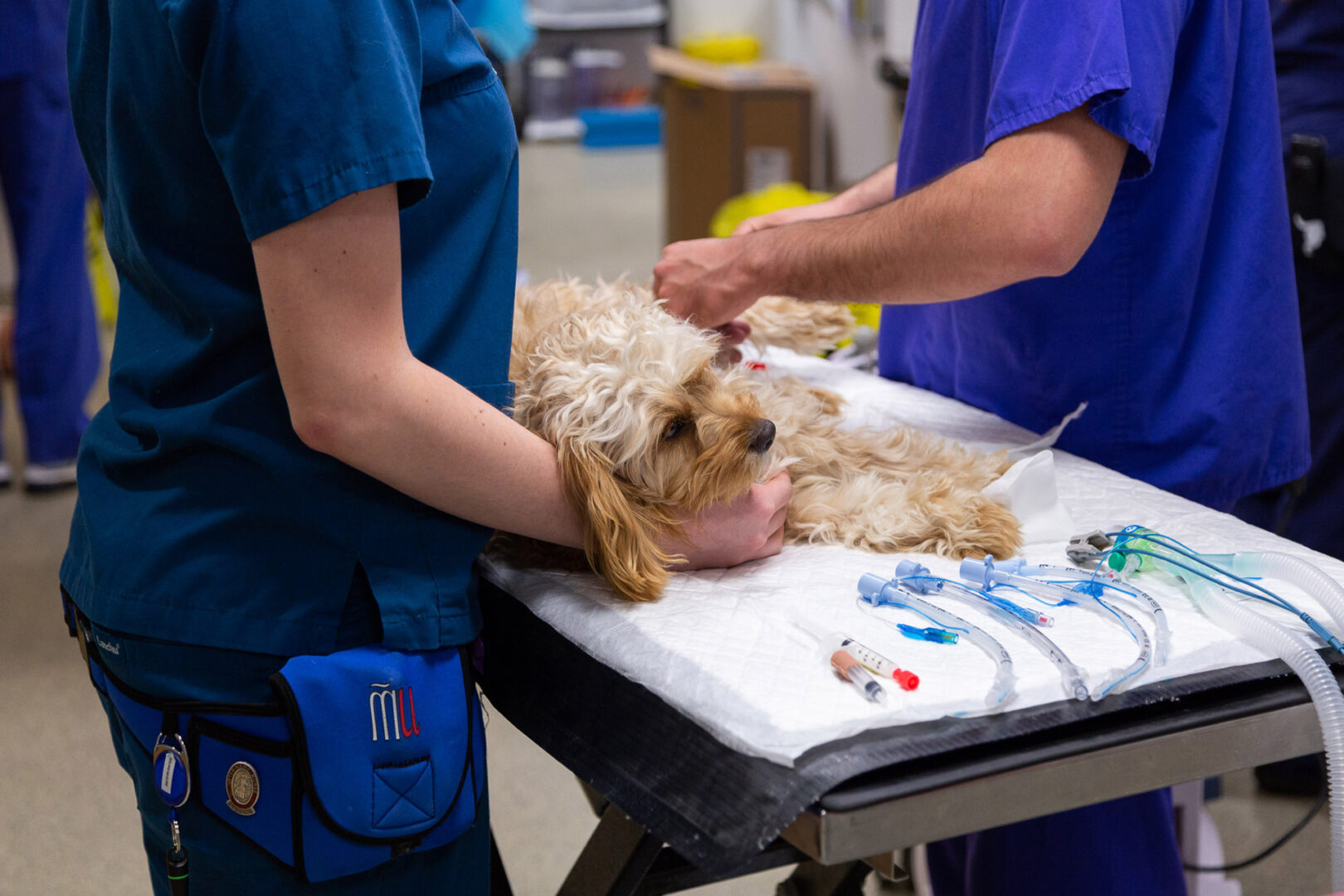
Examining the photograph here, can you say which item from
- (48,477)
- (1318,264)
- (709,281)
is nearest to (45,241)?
(48,477)

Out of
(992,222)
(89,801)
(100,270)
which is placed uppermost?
(992,222)

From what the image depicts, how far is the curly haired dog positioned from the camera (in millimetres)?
1165

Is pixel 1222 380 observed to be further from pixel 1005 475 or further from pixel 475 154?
pixel 475 154

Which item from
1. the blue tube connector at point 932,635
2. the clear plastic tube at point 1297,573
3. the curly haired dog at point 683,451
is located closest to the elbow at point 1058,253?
the curly haired dog at point 683,451

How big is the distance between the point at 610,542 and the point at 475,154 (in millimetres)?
374

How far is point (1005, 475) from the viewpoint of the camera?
1.36m

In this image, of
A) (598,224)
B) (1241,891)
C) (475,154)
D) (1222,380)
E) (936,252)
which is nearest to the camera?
(475,154)

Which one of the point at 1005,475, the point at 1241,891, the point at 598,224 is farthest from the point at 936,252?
the point at 598,224

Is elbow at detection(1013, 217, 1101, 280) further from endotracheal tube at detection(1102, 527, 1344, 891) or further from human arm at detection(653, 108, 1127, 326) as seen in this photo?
endotracheal tube at detection(1102, 527, 1344, 891)

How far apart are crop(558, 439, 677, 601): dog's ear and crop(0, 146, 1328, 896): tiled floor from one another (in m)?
1.21

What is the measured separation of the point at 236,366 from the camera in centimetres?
102

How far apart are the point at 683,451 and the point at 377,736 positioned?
1.44 ft

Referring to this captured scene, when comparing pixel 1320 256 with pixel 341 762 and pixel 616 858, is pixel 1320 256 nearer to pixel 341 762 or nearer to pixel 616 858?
pixel 616 858

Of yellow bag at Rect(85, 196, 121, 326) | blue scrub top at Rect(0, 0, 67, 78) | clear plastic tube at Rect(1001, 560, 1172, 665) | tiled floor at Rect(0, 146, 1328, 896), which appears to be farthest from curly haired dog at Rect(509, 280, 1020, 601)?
yellow bag at Rect(85, 196, 121, 326)
